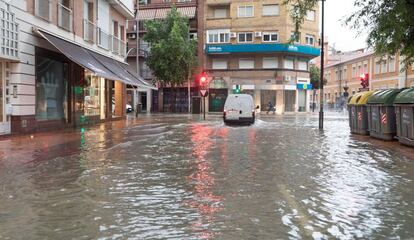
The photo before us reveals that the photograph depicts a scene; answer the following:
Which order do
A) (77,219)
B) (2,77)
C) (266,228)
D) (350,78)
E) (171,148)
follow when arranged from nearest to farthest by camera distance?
(266,228), (77,219), (171,148), (2,77), (350,78)

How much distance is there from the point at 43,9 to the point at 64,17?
2.26 m

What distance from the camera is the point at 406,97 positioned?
1552 cm

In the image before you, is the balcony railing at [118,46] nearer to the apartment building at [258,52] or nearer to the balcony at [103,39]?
the balcony at [103,39]

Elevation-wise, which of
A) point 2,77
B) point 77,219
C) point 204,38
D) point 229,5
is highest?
point 229,5

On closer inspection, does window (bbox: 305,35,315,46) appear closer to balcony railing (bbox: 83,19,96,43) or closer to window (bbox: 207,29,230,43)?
window (bbox: 207,29,230,43)

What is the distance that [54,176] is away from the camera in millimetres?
9273

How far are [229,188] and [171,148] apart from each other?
6617mm

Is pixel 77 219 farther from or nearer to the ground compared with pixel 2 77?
nearer to the ground

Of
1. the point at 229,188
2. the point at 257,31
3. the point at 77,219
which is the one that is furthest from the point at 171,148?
the point at 257,31

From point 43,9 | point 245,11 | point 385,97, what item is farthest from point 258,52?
point 385,97

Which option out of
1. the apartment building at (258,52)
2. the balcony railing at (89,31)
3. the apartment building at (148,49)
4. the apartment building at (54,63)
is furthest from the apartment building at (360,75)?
the balcony railing at (89,31)

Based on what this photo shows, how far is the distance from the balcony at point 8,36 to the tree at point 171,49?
32.9m

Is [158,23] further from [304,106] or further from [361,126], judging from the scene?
[361,126]

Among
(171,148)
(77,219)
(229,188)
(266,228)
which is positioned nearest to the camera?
(266,228)
